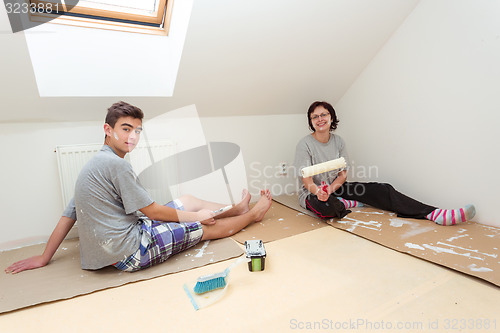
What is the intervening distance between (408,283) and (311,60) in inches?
66.5

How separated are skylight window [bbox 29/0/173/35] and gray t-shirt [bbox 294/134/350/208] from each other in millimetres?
1262

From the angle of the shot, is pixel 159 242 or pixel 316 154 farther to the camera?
pixel 316 154

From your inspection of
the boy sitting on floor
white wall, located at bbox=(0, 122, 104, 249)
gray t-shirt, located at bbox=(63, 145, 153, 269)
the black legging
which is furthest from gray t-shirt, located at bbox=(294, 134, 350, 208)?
white wall, located at bbox=(0, 122, 104, 249)

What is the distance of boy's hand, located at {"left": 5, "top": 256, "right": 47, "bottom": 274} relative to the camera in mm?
1369

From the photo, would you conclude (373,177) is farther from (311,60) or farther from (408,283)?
(408,283)

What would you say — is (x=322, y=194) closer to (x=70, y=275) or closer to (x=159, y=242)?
(x=159, y=242)

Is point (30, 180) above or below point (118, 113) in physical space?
below

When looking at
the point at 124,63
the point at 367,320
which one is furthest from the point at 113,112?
the point at 367,320

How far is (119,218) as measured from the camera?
50.3 inches

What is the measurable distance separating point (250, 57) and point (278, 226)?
1.22 meters

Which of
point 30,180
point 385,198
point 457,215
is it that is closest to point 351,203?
point 385,198

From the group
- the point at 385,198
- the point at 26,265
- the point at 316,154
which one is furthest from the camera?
the point at 316,154

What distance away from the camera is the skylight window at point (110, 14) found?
152cm

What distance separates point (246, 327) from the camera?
914 mm
